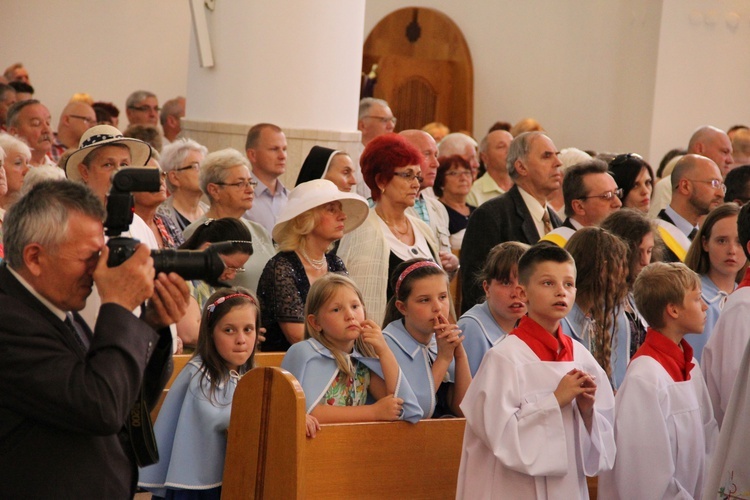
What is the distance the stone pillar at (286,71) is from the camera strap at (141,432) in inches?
196

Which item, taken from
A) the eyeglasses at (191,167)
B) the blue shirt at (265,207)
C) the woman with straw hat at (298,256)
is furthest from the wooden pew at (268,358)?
the blue shirt at (265,207)

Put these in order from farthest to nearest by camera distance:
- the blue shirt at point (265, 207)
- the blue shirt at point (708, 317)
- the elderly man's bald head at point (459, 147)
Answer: the elderly man's bald head at point (459, 147)
the blue shirt at point (265, 207)
the blue shirt at point (708, 317)

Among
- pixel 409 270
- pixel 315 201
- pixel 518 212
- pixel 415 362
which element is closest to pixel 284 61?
pixel 518 212

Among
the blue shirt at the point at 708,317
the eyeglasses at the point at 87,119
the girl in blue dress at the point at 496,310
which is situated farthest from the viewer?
the eyeglasses at the point at 87,119

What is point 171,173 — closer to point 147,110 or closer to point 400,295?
point 400,295

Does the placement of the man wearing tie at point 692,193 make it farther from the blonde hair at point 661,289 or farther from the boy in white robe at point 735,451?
the boy in white robe at point 735,451

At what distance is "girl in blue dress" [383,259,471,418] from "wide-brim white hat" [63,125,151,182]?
4.75 feet

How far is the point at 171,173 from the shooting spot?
20.7 feet

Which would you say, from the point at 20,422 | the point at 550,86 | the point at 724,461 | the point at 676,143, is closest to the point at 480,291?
the point at 724,461

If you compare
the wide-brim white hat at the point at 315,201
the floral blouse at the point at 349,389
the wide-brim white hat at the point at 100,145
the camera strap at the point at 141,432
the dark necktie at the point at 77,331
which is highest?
the wide-brim white hat at the point at 100,145

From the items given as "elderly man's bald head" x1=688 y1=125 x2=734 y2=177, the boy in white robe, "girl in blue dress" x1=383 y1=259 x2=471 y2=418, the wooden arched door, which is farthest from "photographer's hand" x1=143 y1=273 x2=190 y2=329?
the wooden arched door

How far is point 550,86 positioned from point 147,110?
4.99 m

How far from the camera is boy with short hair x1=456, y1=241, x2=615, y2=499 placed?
3.52 meters

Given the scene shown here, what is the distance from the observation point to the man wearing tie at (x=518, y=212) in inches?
217
